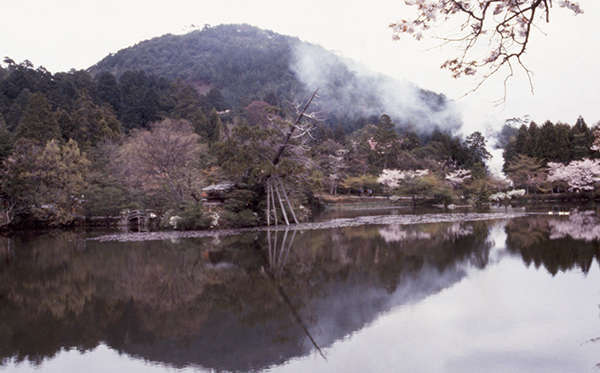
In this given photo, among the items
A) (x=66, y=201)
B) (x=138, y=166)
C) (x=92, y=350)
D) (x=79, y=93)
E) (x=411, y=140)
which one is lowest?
(x=92, y=350)

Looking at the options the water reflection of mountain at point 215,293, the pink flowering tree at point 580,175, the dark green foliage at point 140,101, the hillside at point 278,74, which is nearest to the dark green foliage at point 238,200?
the water reflection of mountain at point 215,293

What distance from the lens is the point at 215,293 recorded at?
7836 mm

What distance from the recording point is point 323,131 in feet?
150

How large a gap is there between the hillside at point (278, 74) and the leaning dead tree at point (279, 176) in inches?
1619

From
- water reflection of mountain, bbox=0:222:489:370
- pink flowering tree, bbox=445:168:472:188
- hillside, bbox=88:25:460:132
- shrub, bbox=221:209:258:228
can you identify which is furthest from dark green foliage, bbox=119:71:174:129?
water reflection of mountain, bbox=0:222:489:370

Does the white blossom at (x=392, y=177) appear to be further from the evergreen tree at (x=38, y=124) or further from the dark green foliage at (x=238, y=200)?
the evergreen tree at (x=38, y=124)

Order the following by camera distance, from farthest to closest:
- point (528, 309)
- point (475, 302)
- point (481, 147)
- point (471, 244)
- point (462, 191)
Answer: point (481, 147)
point (462, 191)
point (471, 244)
point (475, 302)
point (528, 309)

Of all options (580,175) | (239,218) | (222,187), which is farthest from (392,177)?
(239,218)

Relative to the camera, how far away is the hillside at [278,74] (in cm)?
7169

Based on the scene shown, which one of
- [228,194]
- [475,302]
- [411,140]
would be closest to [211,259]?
[475,302]

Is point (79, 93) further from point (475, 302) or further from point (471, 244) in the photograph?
point (475, 302)

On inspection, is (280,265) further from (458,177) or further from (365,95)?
(365,95)

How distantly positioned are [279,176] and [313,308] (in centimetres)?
1353

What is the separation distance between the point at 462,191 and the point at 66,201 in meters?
28.8
